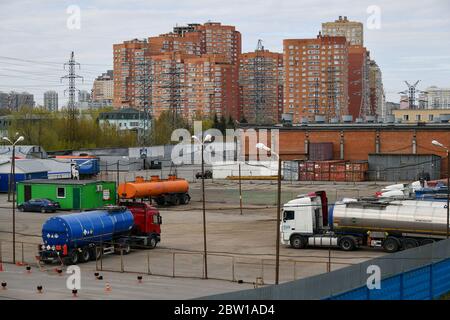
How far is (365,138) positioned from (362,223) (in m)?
47.9

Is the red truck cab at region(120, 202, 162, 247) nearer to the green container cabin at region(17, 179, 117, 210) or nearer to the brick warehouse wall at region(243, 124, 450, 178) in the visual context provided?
the green container cabin at region(17, 179, 117, 210)

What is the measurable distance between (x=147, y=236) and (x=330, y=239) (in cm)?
828

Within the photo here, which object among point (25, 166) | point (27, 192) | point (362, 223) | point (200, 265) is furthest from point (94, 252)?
point (25, 166)

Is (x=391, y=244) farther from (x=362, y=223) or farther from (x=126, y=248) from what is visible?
(x=126, y=248)

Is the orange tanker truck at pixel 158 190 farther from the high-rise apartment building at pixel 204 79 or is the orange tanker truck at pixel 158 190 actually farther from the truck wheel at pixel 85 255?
the high-rise apartment building at pixel 204 79

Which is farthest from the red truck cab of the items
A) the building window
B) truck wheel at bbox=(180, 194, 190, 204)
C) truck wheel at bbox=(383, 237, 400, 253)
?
truck wheel at bbox=(180, 194, 190, 204)

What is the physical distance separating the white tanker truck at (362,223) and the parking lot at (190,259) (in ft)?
1.90

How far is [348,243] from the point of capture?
120 ft

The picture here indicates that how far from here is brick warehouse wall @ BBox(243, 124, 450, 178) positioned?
3155 inches

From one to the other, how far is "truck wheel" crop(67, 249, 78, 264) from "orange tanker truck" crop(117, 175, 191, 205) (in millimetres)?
19103
